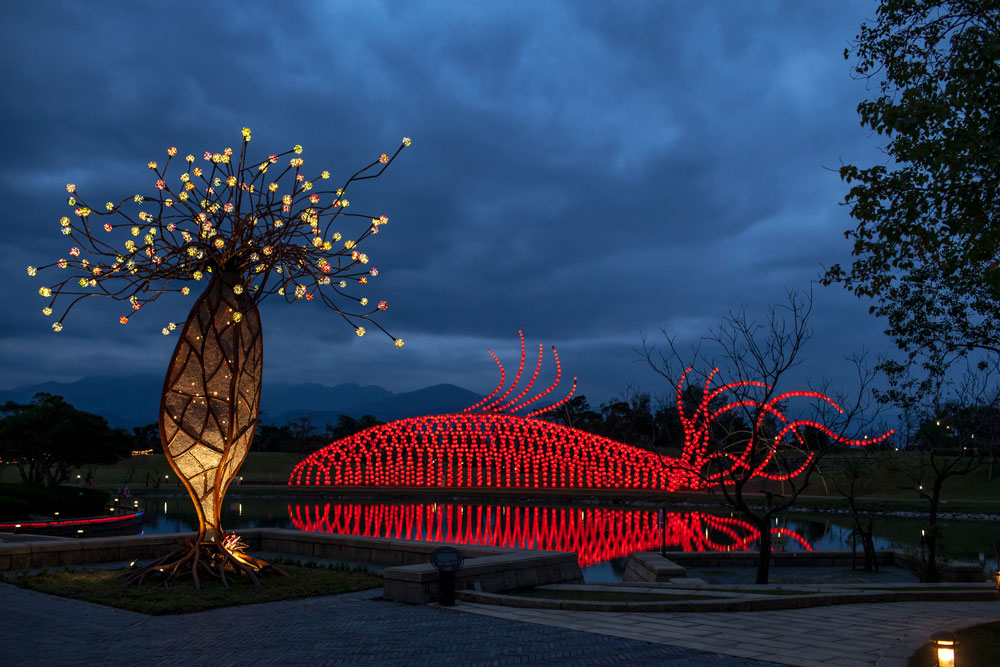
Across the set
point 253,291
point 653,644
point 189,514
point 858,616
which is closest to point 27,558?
point 253,291

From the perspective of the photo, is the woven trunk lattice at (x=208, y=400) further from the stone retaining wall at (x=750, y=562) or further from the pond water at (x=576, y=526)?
the pond water at (x=576, y=526)

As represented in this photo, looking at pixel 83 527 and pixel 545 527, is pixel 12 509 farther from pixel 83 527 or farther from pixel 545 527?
pixel 545 527

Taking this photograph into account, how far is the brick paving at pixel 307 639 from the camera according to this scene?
7953mm

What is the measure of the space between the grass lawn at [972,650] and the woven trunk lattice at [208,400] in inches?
406

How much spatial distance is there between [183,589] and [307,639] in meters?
3.89

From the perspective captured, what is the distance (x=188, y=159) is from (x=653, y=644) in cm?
1053

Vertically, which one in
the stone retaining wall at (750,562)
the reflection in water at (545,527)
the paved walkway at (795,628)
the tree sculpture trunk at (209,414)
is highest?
the tree sculpture trunk at (209,414)

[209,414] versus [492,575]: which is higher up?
[209,414]

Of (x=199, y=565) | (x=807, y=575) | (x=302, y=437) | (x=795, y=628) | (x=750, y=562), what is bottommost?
(x=807, y=575)

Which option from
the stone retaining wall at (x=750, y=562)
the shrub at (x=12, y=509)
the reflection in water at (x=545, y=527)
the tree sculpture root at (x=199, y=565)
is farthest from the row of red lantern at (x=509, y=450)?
the tree sculpture root at (x=199, y=565)

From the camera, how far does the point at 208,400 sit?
12797 millimetres

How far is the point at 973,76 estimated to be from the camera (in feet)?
26.2

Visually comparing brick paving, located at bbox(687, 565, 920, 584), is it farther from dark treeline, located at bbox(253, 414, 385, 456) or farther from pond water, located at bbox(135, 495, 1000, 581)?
dark treeline, located at bbox(253, 414, 385, 456)

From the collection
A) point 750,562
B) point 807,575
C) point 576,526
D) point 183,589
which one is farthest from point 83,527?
point 807,575
